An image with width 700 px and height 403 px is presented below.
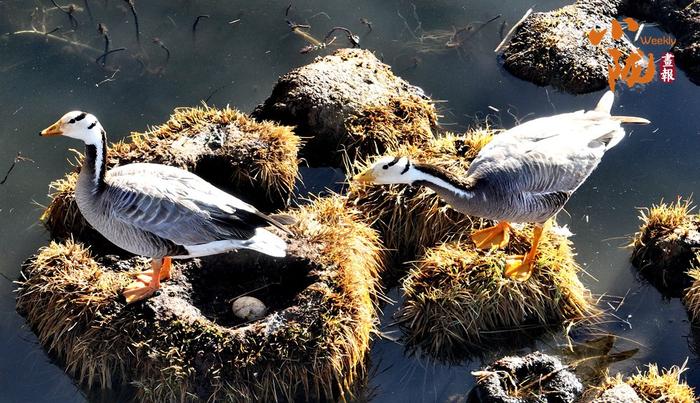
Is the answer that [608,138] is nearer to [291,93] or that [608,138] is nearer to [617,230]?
[617,230]

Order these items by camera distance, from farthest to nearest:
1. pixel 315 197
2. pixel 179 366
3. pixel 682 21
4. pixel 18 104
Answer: pixel 682 21, pixel 18 104, pixel 315 197, pixel 179 366

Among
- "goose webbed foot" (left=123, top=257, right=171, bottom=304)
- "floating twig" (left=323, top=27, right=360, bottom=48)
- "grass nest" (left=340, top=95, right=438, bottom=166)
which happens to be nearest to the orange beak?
"goose webbed foot" (left=123, top=257, right=171, bottom=304)

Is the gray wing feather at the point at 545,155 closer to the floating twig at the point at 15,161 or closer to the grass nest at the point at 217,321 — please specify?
the grass nest at the point at 217,321

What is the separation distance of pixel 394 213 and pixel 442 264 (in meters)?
0.59

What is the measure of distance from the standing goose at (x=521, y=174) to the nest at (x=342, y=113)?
109 cm

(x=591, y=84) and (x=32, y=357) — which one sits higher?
(x=591, y=84)

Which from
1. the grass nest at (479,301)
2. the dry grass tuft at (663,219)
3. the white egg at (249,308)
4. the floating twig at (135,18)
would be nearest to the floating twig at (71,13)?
the floating twig at (135,18)

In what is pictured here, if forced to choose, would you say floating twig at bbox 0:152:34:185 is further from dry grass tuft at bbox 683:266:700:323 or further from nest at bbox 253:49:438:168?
dry grass tuft at bbox 683:266:700:323

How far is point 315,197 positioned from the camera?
6.31 metres

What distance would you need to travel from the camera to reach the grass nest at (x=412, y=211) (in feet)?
19.9

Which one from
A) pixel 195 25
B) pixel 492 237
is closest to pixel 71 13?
pixel 195 25

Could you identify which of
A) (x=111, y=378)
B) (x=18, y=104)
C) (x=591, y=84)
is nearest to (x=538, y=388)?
(x=111, y=378)

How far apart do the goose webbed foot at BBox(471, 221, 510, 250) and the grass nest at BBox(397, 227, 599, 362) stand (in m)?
0.06

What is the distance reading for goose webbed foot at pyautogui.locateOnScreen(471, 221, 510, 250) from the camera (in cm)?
591
